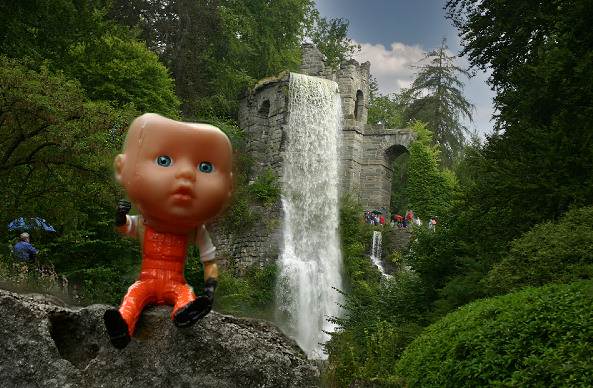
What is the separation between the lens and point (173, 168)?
8.73 ft

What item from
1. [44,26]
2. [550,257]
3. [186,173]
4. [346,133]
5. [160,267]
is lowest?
[160,267]

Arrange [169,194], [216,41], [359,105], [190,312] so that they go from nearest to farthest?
[190,312] → [169,194] → [216,41] → [359,105]

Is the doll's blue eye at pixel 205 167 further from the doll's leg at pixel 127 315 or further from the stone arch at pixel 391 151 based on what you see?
the stone arch at pixel 391 151

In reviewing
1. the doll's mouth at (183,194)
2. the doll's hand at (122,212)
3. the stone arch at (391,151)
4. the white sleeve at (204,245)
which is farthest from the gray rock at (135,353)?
the stone arch at (391,151)

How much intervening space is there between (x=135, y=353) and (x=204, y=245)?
2.14 ft

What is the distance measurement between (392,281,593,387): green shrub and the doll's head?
2561mm

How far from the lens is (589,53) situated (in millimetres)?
7566

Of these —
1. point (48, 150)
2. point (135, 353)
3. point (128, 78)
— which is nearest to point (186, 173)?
point (135, 353)

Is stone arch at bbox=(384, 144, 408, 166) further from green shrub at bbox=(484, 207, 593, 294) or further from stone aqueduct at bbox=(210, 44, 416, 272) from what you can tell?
green shrub at bbox=(484, 207, 593, 294)

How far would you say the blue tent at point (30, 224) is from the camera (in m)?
7.99

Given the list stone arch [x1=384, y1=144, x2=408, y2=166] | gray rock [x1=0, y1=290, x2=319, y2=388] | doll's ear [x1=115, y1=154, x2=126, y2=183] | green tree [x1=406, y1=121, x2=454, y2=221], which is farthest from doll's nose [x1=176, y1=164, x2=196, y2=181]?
green tree [x1=406, y1=121, x2=454, y2=221]

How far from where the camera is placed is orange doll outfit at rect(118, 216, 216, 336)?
274 centimetres

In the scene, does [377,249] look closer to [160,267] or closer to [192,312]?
[160,267]

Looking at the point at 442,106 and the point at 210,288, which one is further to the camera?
the point at 442,106
